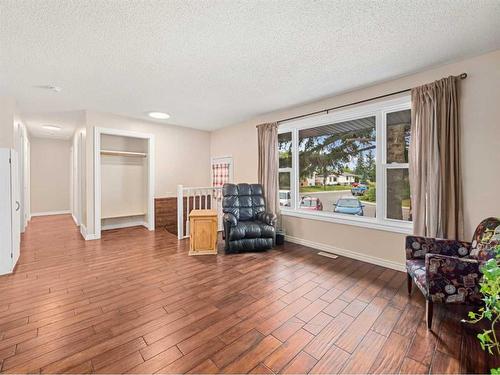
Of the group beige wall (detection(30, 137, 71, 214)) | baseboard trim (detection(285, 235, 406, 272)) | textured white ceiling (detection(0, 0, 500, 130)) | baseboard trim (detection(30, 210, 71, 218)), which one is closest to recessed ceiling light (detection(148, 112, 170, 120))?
textured white ceiling (detection(0, 0, 500, 130))

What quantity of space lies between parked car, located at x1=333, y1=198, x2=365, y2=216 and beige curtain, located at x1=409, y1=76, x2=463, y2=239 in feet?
2.86

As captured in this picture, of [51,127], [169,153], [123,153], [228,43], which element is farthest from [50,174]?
[228,43]

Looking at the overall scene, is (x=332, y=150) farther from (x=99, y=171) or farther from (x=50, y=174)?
(x=50, y=174)

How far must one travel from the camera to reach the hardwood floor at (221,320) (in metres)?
1.56

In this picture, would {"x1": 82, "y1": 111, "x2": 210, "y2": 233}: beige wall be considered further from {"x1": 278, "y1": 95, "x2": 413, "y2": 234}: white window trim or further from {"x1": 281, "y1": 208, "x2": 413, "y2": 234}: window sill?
{"x1": 278, "y1": 95, "x2": 413, "y2": 234}: white window trim

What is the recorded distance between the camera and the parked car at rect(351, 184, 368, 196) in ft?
11.8

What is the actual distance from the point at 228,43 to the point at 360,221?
2973mm

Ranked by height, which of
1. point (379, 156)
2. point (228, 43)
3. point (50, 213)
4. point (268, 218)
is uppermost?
point (228, 43)

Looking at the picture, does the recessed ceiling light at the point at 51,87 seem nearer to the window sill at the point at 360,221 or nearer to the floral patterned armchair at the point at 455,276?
the window sill at the point at 360,221

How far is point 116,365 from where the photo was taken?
59.8 inches

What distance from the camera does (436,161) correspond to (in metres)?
2.67

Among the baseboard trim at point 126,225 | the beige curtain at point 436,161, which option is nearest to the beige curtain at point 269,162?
the beige curtain at point 436,161

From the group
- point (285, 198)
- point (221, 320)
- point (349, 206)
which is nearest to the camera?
point (221, 320)

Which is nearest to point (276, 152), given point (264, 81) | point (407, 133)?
point (264, 81)
